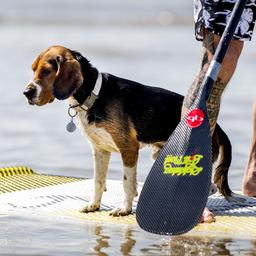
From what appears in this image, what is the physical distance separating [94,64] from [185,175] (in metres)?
11.2

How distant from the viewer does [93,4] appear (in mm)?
41312

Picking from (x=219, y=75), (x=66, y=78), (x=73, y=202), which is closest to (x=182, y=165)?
(x=219, y=75)

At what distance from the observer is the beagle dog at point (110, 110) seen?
22.2ft

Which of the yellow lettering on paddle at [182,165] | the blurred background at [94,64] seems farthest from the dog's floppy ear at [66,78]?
the blurred background at [94,64]

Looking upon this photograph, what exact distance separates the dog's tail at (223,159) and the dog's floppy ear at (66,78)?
3.37 ft

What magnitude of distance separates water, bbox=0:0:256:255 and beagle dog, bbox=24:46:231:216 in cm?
60

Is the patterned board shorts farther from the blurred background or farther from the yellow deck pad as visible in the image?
the blurred background

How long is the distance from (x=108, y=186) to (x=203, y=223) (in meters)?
1.35

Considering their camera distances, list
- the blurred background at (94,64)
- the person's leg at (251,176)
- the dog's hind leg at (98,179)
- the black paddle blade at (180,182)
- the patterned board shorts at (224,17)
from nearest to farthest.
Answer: the black paddle blade at (180,182) < the patterned board shorts at (224,17) < the dog's hind leg at (98,179) < the person's leg at (251,176) < the blurred background at (94,64)

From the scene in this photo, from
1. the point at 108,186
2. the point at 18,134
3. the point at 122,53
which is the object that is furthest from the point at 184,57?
the point at 108,186

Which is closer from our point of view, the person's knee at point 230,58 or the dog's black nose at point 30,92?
the person's knee at point 230,58

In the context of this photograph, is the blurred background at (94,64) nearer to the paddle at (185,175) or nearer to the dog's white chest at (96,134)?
the dog's white chest at (96,134)

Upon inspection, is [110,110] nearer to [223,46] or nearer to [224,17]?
[224,17]

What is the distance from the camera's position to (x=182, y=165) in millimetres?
5910
